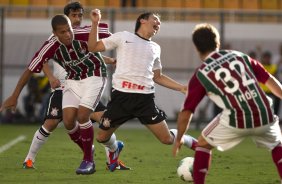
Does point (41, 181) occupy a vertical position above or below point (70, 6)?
below

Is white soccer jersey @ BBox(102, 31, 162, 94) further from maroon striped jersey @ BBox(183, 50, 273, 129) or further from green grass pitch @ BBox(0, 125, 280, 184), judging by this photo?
maroon striped jersey @ BBox(183, 50, 273, 129)

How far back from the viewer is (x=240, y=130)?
7773 mm

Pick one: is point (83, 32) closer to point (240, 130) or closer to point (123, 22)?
point (240, 130)

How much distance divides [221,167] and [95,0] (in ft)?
46.1

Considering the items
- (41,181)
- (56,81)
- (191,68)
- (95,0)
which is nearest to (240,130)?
(41,181)

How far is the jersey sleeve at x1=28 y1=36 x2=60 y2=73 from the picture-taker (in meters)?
10.4

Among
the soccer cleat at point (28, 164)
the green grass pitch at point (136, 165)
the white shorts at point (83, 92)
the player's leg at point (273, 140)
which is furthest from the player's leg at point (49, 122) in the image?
the player's leg at point (273, 140)

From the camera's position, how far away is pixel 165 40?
2086 cm

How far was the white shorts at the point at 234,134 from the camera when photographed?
25.6 feet

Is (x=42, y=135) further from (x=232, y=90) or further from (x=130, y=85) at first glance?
(x=232, y=90)

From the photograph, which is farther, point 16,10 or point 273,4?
point 273,4

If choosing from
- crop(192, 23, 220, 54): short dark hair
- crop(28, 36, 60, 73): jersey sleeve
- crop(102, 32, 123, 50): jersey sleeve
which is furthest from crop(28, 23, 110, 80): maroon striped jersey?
crop(192, 23, 220, 54): short dark hair

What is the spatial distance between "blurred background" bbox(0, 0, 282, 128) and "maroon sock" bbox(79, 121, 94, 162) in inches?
391

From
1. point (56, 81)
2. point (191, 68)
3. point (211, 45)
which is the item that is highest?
point (211, 45)
